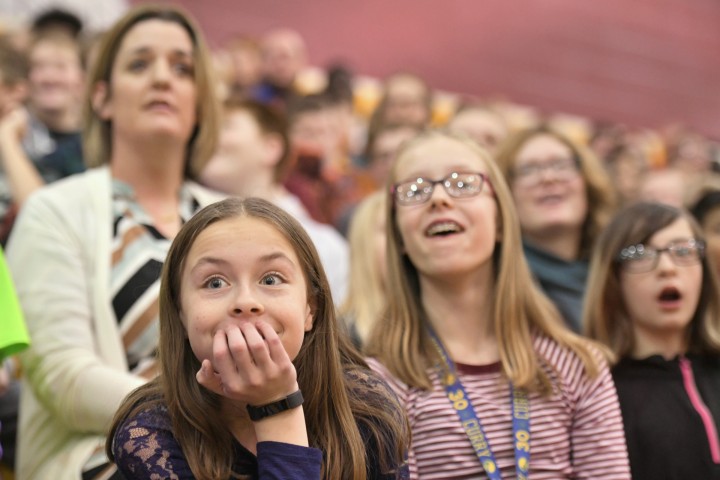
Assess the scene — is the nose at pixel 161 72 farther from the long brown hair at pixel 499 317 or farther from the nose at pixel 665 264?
the nose at pixel 665 264

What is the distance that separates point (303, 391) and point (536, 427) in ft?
2.01

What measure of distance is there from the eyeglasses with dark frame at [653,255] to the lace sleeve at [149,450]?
1313mm

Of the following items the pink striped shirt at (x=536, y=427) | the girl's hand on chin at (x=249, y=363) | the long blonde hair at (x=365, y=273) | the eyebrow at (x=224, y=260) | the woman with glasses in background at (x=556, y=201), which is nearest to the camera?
the girl's hand on chin at (x=249, y=363)

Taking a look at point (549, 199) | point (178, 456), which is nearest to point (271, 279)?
point (178, 456)

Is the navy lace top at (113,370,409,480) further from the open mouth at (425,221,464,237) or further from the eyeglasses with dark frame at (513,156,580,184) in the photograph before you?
the eyeglasses with dark frame at (513,156,580,184)

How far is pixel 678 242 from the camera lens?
243 centimetres

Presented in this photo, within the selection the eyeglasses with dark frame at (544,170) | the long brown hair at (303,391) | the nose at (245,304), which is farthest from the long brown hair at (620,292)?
the nose at (245,304)

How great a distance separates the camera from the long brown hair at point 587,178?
3139mm

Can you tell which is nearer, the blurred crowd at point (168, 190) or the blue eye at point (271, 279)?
the blue eye at point (271, 279)

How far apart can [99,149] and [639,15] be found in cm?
747

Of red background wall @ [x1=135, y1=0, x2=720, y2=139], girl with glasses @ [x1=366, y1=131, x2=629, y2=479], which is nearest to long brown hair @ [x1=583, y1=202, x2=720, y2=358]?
girl with glasses @ [x1=366, y1=131, x2=629, y2=479]

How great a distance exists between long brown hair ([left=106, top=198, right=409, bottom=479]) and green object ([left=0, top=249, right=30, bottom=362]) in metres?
0.33

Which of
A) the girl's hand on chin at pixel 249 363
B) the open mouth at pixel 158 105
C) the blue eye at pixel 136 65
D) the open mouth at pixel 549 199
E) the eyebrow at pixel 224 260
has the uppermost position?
the blue eye at pixel 136 65

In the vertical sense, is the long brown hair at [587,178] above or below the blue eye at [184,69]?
below
